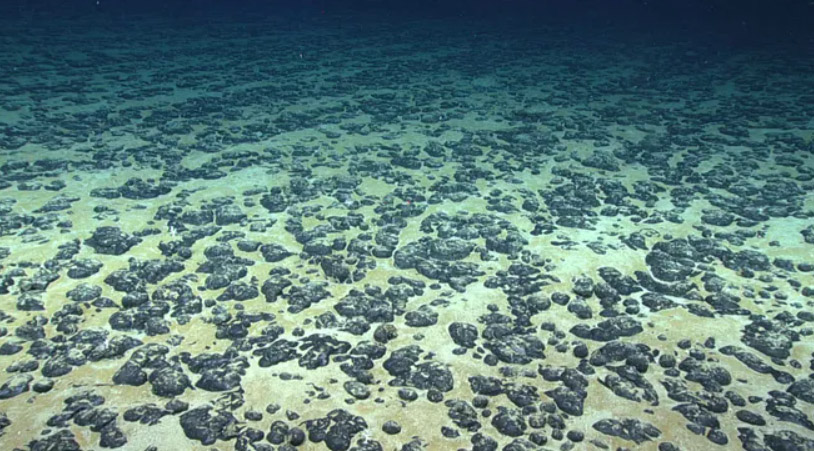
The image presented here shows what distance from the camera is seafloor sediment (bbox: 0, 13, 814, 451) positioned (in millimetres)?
2154

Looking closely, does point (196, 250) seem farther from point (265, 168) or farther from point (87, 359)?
point (265, 168)

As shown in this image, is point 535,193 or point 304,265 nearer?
point 304,265

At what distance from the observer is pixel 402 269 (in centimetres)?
315

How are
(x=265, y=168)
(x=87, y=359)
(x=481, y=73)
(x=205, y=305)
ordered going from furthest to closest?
(x=481, y=73) < (x=265, y=168) < (x=205, y=305) < (x=87, y=359)

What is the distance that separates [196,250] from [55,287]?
69 cm

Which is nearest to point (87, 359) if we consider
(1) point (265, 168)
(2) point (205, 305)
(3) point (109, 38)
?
(2) point (205, 305)

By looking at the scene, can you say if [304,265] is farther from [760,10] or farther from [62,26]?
[760,10]

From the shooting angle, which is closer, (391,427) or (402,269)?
(391,427)

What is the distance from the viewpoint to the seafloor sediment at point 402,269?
215cm

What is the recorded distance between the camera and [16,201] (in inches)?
149

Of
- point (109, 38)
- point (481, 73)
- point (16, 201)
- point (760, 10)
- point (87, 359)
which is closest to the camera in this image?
point (87, 359)

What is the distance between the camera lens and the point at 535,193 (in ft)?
13.4

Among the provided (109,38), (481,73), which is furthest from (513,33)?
(109,38)

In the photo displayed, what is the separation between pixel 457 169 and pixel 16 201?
9.60 feet
